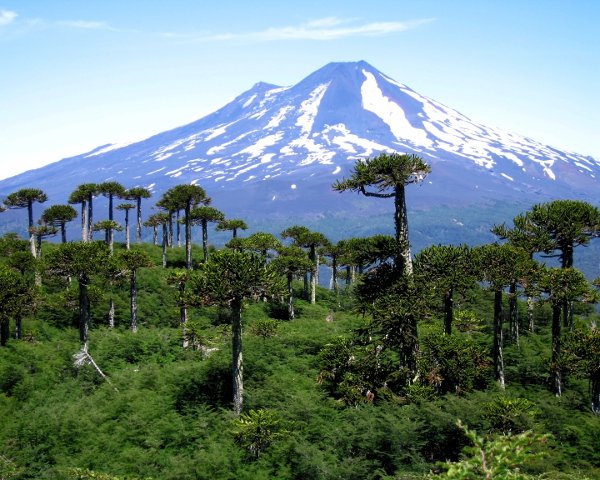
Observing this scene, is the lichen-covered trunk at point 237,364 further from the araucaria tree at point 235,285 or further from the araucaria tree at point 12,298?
the araucaria tree at point 12,298

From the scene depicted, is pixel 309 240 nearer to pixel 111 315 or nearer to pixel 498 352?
pixel 111 315

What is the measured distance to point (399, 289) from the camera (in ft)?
68.4

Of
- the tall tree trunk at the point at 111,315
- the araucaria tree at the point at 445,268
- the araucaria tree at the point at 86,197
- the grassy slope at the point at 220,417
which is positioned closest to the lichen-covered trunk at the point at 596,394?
the grassy slope at the point at 220,417

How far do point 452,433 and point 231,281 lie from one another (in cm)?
1107

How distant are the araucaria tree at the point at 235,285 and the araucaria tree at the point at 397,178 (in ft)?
18.1

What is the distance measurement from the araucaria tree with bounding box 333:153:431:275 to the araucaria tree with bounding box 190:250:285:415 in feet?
18.1

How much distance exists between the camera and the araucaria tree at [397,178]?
2052 centimetres

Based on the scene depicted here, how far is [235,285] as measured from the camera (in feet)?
70.8

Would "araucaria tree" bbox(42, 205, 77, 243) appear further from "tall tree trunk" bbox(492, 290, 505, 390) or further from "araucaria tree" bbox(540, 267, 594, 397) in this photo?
"araucaria tree" bbox(540, 267, 594, 397)

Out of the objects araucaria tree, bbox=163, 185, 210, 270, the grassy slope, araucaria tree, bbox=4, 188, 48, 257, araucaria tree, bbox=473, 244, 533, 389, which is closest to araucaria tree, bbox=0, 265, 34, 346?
the grassy slope

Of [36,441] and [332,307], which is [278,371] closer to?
[36,441]

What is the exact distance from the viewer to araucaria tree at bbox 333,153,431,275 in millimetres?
20516

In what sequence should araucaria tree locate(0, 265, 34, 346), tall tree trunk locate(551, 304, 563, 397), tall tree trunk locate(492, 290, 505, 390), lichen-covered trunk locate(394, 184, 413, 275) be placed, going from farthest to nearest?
araucaria tree locate(0, 265, 34, 346)
tall tree trunk locate(492, 290, 505, 390)
tall tree trunk locate(551, 304, 563, 397)
lichen-covered trunk locate(394, 184, 413, 275)

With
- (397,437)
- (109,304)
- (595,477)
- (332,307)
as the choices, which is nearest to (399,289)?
(397,437)
